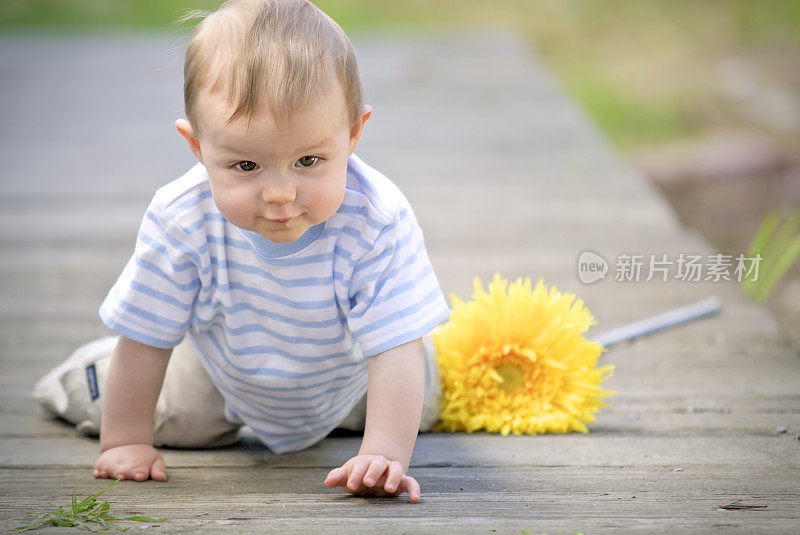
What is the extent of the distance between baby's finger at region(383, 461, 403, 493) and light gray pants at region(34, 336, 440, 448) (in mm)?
378

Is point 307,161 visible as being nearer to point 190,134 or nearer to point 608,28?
point 190,134

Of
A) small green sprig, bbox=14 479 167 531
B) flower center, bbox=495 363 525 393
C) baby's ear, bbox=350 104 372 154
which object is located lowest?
small green sprig, bbox=14 479 167 531

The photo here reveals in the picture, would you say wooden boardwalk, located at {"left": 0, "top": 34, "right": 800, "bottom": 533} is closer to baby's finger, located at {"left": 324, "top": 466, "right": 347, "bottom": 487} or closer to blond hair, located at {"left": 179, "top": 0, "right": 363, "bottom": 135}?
baby's finger, located at {"left": 324, "top": 466, "right": 347, "bottom": 487}

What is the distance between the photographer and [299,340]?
161 centimetres

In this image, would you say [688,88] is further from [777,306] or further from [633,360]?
[633,360]

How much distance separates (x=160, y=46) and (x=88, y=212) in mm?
2974

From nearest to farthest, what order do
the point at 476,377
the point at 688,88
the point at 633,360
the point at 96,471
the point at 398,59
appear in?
the point at 96,471 < the point at 476,377 < the point at 633,360 < the point at 398,59 < the point at 688,88

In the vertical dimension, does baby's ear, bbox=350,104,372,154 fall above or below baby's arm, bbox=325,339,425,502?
above

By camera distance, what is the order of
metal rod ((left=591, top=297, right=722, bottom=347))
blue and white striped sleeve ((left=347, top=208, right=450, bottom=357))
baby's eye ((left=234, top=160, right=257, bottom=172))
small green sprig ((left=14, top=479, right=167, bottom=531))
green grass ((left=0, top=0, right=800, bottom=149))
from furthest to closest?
green grass ((left=0, top=0, right=800, bottom=149))
metal rod ((left=591, top=297, right=722, bottom=347))
blue and white striped sleeve ((left=347, top=208, right=450, bottom=357))
baby's eye ((left=234, top=160, right=257, bottom=172))
small green sprig ((left=14, top=479, right=167, bottom=531))

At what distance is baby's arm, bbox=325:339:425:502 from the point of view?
56.6 inches

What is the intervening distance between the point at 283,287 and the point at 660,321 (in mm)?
1104

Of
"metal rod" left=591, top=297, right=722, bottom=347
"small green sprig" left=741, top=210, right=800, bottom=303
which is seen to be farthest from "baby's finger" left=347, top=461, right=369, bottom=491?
"small green sprig" left=741, top=210, right=800, bottom=303

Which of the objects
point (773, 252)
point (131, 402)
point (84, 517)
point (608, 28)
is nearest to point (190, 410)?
point (131, 402)

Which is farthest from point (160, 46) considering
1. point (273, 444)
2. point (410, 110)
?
point (273, 444)
